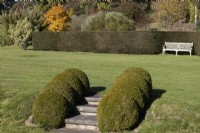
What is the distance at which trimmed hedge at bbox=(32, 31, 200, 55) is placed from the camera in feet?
85.1

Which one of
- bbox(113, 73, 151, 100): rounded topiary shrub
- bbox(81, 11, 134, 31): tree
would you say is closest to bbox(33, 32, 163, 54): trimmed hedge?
bbox(81, 11, 134, 31): tree

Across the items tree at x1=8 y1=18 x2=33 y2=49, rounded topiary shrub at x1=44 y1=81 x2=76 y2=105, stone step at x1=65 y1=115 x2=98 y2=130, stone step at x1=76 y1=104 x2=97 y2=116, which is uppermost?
tree at x1=8 y1=18 x2=33 y2=49

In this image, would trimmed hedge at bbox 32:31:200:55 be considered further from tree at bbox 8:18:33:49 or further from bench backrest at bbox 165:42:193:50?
tree at bbox 8:18:33:49

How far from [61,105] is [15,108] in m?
1.37

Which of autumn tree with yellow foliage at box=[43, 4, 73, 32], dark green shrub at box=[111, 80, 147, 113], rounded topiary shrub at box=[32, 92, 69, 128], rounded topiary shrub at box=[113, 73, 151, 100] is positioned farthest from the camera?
autumn tree with yellow foliage at box=[43, 4, 73, 32]

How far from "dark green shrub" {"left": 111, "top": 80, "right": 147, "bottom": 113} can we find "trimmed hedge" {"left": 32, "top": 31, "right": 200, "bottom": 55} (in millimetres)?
17979

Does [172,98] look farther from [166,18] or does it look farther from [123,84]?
[166,18]

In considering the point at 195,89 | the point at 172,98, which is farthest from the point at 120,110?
the point at 195,89

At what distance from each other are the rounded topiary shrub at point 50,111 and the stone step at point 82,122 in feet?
0.50

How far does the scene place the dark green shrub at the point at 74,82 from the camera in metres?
8.87

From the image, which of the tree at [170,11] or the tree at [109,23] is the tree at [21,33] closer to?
the tree at [109,23]

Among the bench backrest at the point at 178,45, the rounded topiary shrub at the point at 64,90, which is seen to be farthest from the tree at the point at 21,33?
the rounded topiary shrub at the point at 64,90

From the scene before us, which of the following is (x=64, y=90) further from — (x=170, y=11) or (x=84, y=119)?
(x=170, y=11)

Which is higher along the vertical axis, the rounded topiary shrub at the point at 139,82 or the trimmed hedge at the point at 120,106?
the rounded topiary shrub at the point at 139,82
